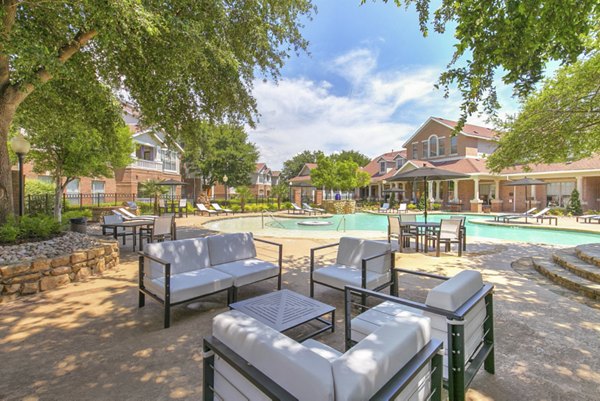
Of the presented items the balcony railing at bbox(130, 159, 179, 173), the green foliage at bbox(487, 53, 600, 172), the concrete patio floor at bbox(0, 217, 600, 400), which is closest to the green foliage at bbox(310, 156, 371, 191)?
the balcony railing at bbox(130, 159, 179, 173)

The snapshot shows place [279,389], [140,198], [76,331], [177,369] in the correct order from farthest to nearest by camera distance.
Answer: [140,198], [76,331], [177,369], [279,389]

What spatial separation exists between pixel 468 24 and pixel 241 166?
3258cm

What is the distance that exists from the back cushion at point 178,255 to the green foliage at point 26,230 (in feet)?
11.2

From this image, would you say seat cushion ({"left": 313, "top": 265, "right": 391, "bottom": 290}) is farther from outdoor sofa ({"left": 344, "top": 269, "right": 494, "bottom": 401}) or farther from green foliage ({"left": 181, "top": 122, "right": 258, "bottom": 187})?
green foliage ({"left": 181, "top": 122, "right": 258, "bottom": 187})

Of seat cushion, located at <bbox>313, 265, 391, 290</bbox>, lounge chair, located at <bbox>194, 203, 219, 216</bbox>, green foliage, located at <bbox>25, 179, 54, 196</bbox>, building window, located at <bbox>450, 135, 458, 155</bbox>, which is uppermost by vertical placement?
building window, located at <bbox>450, 135, 458, 155</bbox>

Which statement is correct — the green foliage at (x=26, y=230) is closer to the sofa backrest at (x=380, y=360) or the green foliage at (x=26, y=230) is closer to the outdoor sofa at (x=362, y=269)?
the outdoor sofa at (x=362, y=269)

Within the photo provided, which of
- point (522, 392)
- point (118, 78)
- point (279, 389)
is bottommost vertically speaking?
point (522, 392)

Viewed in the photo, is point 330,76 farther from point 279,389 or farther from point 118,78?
point 279,389

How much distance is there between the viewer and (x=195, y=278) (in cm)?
415

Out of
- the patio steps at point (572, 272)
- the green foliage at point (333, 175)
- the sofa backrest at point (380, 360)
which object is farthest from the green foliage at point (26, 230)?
the green foliage at point (333, 175)

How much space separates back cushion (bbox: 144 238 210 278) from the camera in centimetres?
418

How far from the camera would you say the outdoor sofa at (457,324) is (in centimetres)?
209

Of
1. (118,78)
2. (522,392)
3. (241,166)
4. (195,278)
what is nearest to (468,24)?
(522,392)

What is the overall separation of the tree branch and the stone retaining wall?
352 cm
